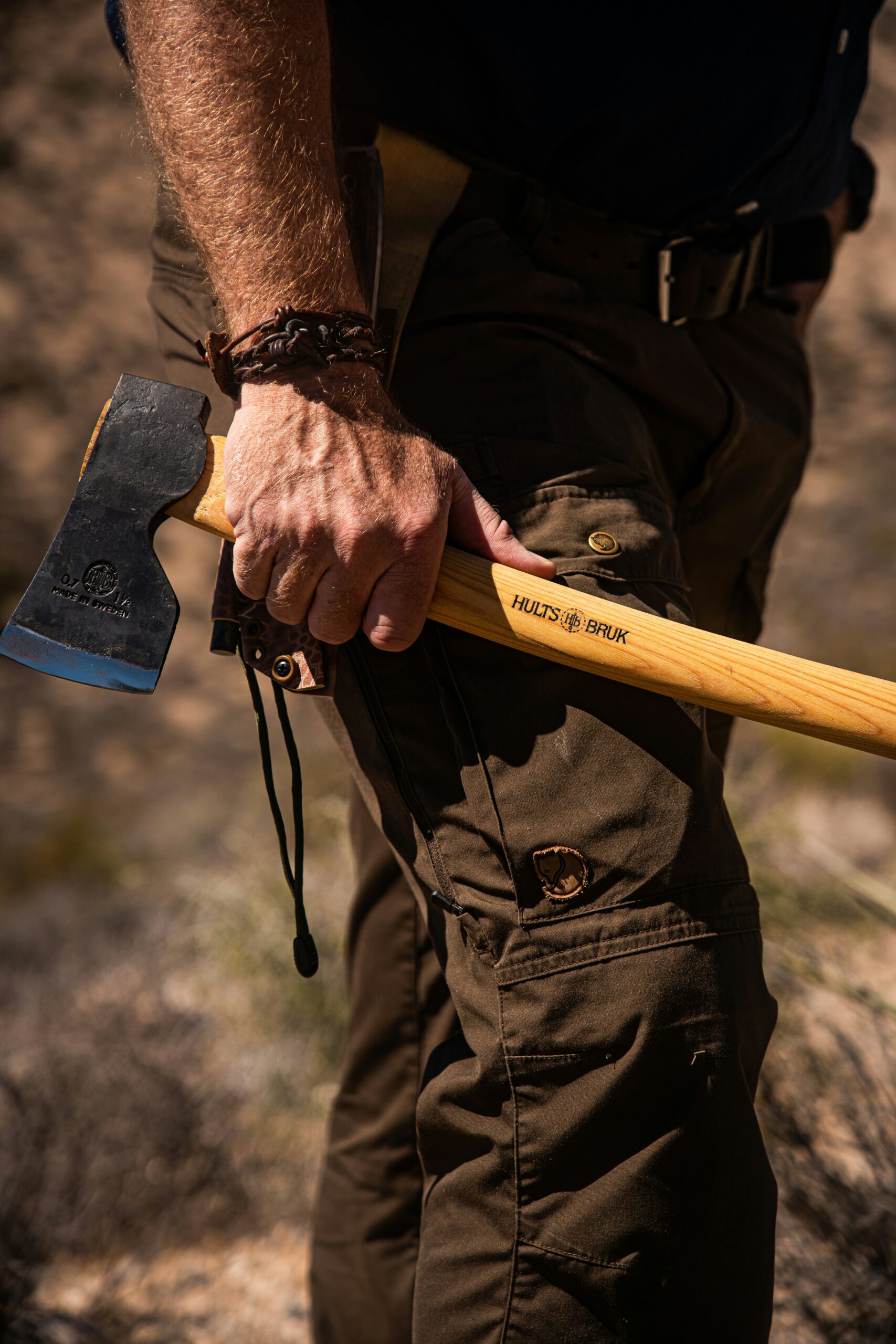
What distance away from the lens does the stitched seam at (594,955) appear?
103 centimetres

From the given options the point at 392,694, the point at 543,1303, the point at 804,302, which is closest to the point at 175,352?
the point at 392,694

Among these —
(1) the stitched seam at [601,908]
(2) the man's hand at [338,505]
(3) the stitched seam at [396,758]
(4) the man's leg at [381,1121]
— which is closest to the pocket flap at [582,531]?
(2) the man's hand at [338,505]

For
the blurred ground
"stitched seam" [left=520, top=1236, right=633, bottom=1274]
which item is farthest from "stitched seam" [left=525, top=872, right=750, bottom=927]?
the blurred ground

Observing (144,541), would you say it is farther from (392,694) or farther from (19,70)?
(19,70)

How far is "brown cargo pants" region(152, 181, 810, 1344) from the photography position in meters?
1.02

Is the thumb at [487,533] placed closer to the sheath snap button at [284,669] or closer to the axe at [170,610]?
the axe at [170,610]

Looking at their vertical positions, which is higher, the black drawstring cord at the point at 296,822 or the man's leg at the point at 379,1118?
the black drawstring cord at the point at 296,822

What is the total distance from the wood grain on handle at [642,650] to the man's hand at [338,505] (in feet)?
0.22

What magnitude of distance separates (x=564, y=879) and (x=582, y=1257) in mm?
402

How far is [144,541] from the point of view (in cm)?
114

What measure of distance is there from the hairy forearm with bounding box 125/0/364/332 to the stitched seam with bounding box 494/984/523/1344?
0.88m

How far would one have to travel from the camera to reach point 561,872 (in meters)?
1.05

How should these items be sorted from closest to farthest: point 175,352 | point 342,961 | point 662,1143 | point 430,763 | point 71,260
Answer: point 662,1143, point 430,763, point 175,352, point 342,961, point 71,260

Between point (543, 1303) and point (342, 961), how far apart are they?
2.00 meters
